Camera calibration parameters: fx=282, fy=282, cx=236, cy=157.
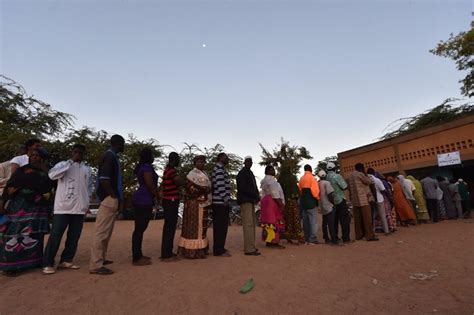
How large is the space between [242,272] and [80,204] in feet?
8.52

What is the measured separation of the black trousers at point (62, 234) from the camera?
3.96 m

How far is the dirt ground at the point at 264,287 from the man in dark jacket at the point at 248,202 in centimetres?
48

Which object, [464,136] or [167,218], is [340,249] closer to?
[167,218]

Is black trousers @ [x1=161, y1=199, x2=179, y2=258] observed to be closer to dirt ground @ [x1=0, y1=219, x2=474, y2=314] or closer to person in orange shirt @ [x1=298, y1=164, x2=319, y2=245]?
dirt ground @ [x1=0, y1=219, x2=474, y2=314]

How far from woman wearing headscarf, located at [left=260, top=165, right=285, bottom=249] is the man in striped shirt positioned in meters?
1.11

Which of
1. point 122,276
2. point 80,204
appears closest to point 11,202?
point 80,204

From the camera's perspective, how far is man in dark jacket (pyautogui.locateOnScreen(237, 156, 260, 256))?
537 cm

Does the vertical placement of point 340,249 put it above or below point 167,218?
below

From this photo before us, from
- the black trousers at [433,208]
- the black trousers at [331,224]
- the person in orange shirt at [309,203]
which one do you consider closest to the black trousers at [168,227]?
the person in orange shirt at [309,203]

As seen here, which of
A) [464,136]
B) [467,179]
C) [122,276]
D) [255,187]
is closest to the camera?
[122,276]

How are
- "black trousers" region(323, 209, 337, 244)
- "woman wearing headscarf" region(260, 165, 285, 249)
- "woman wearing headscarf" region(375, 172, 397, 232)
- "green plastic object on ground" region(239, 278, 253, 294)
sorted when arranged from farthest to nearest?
1. "woman wearing headscarf" region(375, 172, 397, 232)
2. "black trousers" region(323, 209, 337, 244)
3. "woman wearing headscarf" region(260, 165, 285, 249)
4. "green plastic object on ground" region(239, 278, 253, 294)

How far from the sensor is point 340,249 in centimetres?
571

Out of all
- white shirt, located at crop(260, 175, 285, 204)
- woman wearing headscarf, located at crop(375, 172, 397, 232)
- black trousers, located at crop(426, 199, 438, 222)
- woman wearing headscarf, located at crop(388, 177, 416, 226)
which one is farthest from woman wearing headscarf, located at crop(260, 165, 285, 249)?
black trousers, located at crop(426, 199, 438, 222)

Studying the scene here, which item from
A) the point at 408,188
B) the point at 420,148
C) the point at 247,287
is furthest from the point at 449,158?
the point at 247,287
